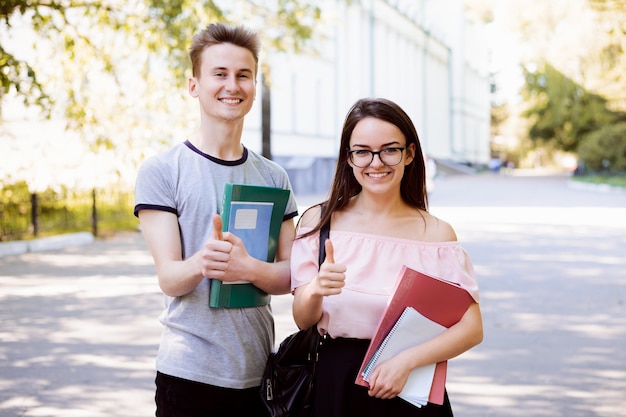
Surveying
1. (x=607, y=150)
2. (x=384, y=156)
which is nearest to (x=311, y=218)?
(x=384, y=156)

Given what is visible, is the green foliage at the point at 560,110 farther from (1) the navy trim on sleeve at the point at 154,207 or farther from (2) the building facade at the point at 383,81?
(1) the navy trim on sleeve at the point at 154,207

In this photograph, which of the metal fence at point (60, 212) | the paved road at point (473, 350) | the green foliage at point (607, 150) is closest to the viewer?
the paved road at point (473, 350)

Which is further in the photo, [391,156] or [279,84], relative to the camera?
[279,84]

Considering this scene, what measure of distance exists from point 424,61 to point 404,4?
700 cm

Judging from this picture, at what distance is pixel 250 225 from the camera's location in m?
2.60

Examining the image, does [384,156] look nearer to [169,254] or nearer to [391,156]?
[391,156]


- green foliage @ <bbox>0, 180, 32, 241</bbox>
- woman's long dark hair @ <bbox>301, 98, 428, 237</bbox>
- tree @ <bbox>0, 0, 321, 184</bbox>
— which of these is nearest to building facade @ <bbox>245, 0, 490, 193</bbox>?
tree @ <bbox>0, 0, 321, 184</bbox>

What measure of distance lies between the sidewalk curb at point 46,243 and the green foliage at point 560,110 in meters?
40.5

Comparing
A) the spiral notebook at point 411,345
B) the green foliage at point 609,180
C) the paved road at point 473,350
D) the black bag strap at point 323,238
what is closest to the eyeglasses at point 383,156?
the black bag strap at point 323,238

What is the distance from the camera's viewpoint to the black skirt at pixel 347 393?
2623mm

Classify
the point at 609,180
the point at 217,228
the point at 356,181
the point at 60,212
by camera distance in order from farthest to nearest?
1. the point at 609,180
2. the point at 60,212
3. the point at 356,181
4. the point at 217,228

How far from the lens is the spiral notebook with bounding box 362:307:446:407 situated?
2.54m

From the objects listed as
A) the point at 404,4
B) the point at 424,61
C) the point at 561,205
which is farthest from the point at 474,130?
the point at 561,205

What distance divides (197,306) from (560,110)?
174 feet
